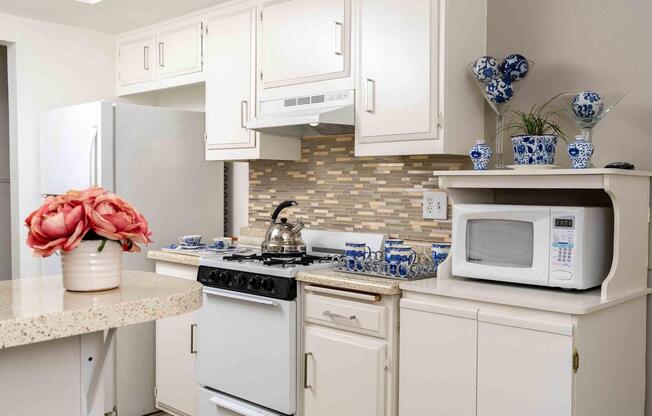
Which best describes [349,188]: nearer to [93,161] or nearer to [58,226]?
[93,161]

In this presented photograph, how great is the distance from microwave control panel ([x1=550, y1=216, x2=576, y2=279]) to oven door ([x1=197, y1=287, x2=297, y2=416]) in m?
1.07

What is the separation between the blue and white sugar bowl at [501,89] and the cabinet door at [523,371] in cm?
93

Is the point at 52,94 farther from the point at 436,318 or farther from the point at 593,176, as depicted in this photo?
the point at 593,176

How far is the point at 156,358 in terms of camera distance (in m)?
3.49

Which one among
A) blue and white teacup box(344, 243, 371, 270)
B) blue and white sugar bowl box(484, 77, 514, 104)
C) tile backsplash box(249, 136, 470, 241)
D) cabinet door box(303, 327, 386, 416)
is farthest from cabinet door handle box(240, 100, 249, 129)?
blue and white sugar bowl box(484, 77, 514, 104)

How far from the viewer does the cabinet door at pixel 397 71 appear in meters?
2.55

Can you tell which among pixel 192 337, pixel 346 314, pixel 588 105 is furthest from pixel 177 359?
pixel 588 105

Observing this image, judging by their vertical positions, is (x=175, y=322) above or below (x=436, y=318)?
below

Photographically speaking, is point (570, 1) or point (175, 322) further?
point (175, 322)

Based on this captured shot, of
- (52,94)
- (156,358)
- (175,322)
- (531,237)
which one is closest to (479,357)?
(531,237)

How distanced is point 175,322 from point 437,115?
1755 millimetres

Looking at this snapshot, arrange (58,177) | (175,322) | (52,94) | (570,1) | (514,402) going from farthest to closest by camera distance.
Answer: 1. (52,94)
2. (58,177)
3. (175,322)
4. (570,1)
5. (514,402)

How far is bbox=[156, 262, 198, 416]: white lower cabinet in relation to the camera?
10.6 ft

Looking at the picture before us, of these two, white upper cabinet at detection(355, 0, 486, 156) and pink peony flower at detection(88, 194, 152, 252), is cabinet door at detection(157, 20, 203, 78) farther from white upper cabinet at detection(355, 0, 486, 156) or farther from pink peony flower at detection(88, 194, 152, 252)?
pink peony flower at detection(88, 194, 152, 252)
